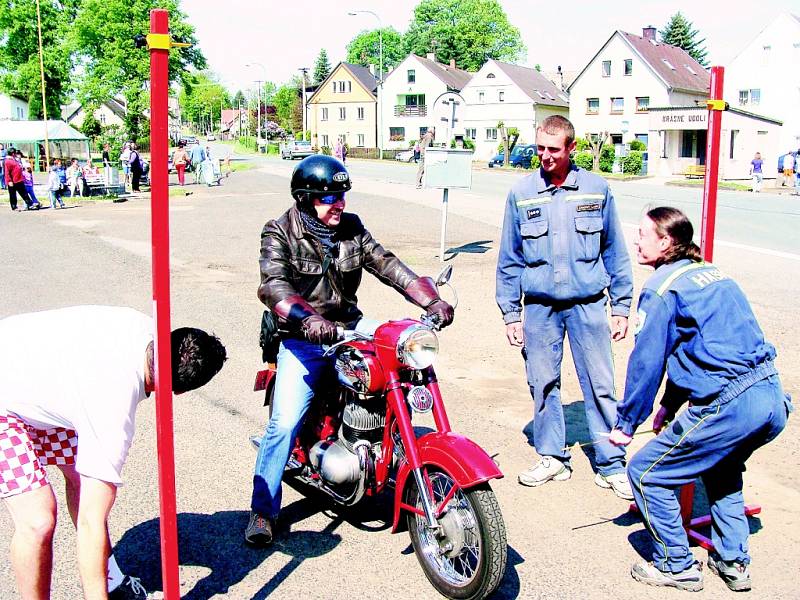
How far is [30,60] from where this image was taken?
6694cm

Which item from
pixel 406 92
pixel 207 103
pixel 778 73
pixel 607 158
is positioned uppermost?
pixel 207 103

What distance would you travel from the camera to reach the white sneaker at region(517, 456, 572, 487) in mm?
5055

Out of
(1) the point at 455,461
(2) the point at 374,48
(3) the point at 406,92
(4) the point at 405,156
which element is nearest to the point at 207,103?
(2) the point at 374,48

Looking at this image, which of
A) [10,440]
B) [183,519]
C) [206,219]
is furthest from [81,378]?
[206,219]

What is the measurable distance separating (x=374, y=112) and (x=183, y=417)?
3487 inches

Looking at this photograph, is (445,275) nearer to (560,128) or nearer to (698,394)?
(698,394)

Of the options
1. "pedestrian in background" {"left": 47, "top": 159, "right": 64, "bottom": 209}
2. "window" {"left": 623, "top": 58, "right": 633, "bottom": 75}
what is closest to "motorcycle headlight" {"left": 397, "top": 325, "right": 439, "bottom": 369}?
"pedestrian in background" {"left": 47, "top": 159, "right": 64, "bottom": 209}

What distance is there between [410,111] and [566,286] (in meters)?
83.4

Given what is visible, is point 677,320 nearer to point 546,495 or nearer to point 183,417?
point 546,495

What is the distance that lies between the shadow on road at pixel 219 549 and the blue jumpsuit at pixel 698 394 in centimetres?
163

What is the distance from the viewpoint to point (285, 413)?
4188 millimetres

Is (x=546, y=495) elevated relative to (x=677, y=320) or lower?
lower

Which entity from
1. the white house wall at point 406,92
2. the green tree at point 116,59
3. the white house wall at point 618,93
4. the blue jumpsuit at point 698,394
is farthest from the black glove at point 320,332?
the white house wall at point 406,92

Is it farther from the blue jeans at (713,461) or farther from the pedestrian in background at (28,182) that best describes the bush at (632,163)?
the blue jeans at (713,461)
